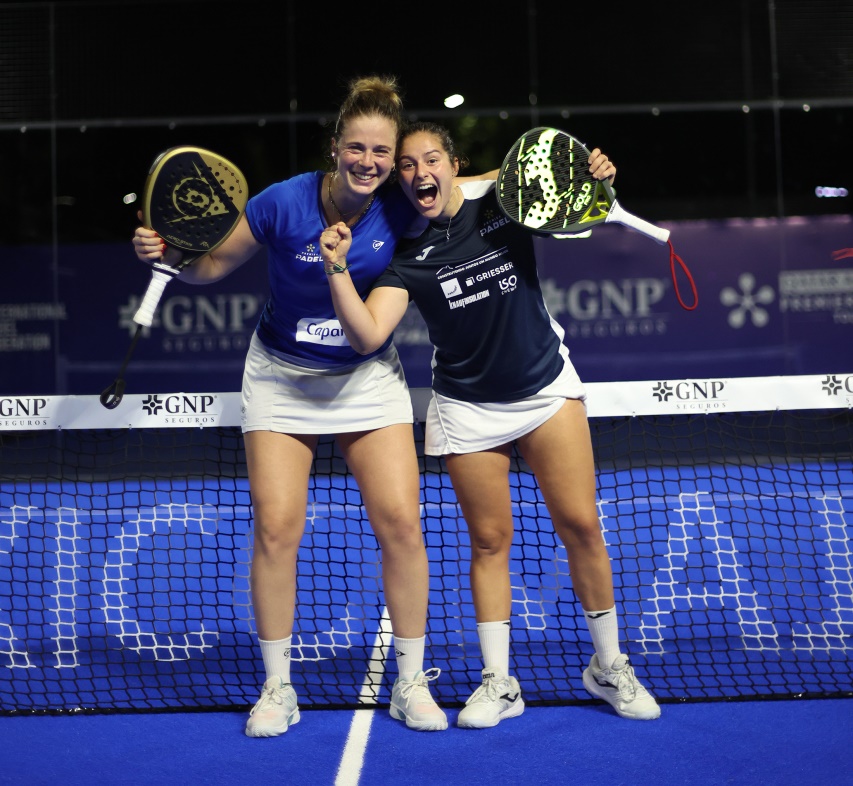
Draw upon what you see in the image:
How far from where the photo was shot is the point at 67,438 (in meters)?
9.15

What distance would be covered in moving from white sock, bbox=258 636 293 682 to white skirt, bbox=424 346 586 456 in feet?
2.44

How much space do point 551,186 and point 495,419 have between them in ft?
2.38

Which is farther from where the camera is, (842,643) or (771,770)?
(842,643)

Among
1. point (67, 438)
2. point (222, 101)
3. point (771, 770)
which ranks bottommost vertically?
point (771, 770)

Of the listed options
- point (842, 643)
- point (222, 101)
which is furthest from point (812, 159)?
point (842, 643)

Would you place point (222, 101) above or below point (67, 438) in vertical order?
above

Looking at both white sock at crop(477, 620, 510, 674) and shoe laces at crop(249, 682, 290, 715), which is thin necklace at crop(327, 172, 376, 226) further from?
shoe laces at crop(249, 682, 290, 715)

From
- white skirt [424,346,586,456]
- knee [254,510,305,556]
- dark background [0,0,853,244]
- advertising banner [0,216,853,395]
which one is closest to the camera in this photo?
knee [254,510,305,556]

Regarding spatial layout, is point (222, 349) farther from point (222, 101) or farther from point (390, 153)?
point (390, 153)

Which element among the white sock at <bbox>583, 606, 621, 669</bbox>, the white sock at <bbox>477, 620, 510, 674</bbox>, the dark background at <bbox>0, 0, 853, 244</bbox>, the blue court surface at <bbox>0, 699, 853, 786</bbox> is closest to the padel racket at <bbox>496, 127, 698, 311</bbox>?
the white sock at <bbox>583, 606, 621, 669</bbox>

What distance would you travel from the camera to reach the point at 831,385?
10.7ft

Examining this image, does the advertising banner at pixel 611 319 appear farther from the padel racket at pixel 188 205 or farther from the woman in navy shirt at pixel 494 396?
the padel racket at pixel 188 205

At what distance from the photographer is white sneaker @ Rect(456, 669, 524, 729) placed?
9.78 ft

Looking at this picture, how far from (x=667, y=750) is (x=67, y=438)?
7.54 metres
